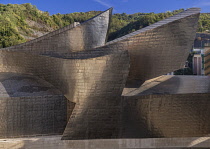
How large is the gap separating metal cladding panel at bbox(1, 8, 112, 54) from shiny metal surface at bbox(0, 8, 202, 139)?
0.29 metres

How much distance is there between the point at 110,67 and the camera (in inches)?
273

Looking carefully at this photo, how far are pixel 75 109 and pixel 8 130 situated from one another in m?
2.31

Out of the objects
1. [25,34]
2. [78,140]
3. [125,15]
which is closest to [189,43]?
[78,140]

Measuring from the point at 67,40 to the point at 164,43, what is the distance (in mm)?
3497

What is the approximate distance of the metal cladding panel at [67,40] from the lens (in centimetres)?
816

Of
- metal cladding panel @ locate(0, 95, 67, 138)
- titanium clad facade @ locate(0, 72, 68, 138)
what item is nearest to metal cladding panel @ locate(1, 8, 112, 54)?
titanium clad facade @ locate(0, 72, 68, 138)

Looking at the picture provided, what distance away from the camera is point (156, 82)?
8.54 m

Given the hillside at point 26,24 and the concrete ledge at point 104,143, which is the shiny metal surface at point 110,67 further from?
the hillside at point 26,24

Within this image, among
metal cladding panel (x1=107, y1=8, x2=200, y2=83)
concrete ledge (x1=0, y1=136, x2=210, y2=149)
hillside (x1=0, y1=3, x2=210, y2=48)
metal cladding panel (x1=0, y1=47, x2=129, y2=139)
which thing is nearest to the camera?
metal cladding panel (x1=0, y1=47, x2=129, y2=139)

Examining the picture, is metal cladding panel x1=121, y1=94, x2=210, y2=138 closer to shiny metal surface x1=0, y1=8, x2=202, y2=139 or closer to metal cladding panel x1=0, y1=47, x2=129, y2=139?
shiny metal surface x1=0, y1=8, x2=202, y2=139

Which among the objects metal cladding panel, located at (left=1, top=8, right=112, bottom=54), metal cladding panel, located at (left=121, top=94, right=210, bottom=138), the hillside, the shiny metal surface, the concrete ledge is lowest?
the concrete ledge

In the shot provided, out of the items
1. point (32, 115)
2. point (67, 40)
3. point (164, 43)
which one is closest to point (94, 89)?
point (32, 115)

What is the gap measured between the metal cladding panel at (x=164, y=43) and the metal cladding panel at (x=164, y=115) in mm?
1104

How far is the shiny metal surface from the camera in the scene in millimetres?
7020
